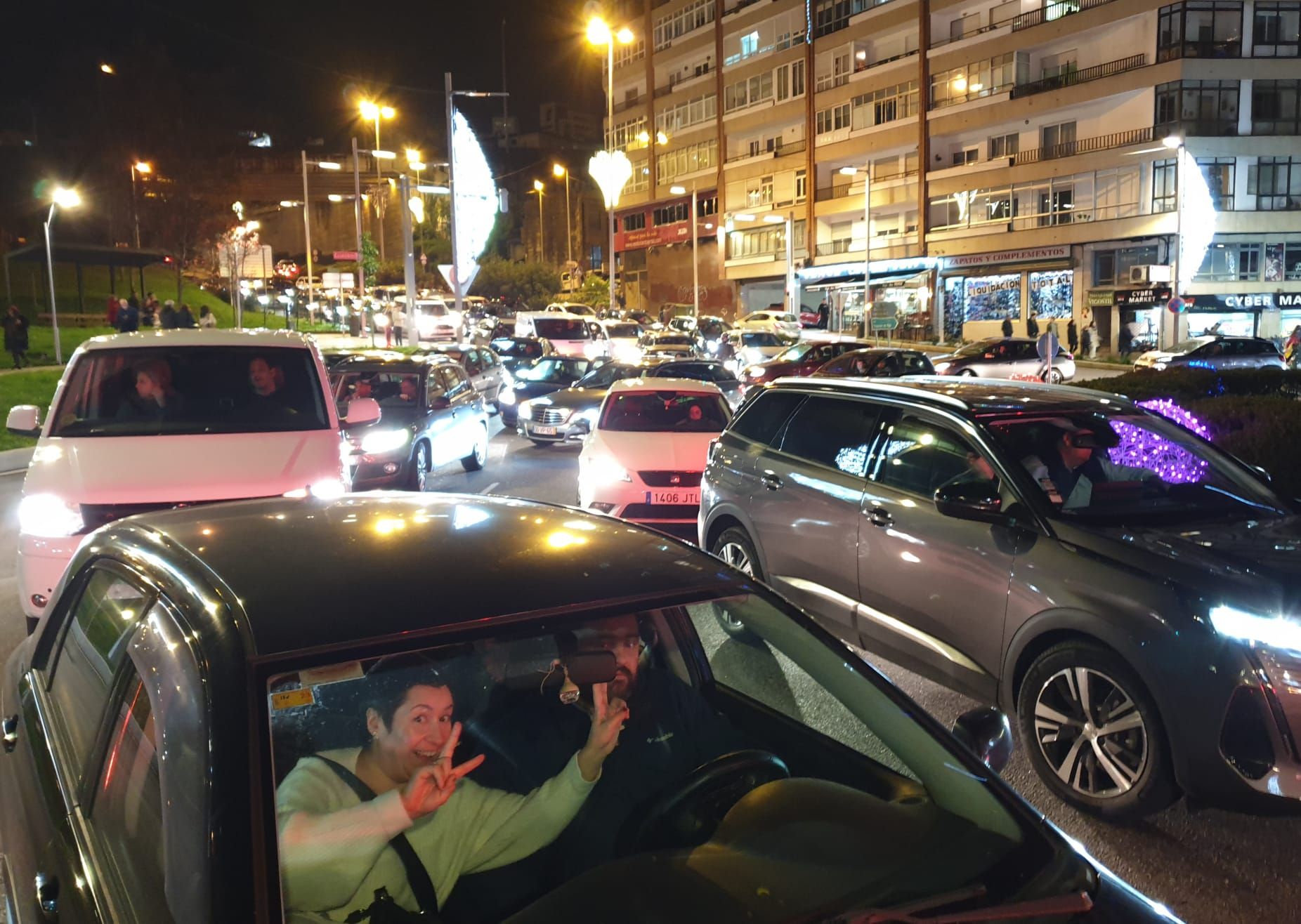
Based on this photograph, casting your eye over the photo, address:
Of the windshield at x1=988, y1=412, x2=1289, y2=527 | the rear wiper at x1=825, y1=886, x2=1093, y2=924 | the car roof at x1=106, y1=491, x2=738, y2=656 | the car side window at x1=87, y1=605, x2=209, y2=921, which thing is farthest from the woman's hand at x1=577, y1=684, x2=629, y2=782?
the windshield at x1=988, y1=412, x2=1289, y2=527

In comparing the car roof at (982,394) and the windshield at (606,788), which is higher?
the car roof at (982,394)

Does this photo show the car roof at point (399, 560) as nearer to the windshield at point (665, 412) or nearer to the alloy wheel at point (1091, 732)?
the alloy wheel at point (1091, 732)

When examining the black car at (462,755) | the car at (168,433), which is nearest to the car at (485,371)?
the car at (168,433)

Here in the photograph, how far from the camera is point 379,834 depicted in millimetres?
2250

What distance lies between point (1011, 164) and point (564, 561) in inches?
2031

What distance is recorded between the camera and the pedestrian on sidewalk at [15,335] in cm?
3011

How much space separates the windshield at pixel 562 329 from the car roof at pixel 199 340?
2766cm

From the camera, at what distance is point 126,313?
102 ft

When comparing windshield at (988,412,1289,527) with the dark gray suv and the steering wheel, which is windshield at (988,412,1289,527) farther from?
the steering wheel

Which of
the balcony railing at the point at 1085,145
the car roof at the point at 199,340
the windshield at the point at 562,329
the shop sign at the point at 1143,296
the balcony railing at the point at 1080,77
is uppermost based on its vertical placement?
the balcony railing at the point at 1080,77

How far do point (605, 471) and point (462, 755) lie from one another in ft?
28.1

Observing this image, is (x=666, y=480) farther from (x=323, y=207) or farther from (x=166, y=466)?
(x=323, y=207)

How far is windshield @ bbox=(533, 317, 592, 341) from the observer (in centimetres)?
3678

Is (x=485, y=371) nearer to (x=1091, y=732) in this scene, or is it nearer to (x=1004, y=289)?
(x=1091, y=732)
